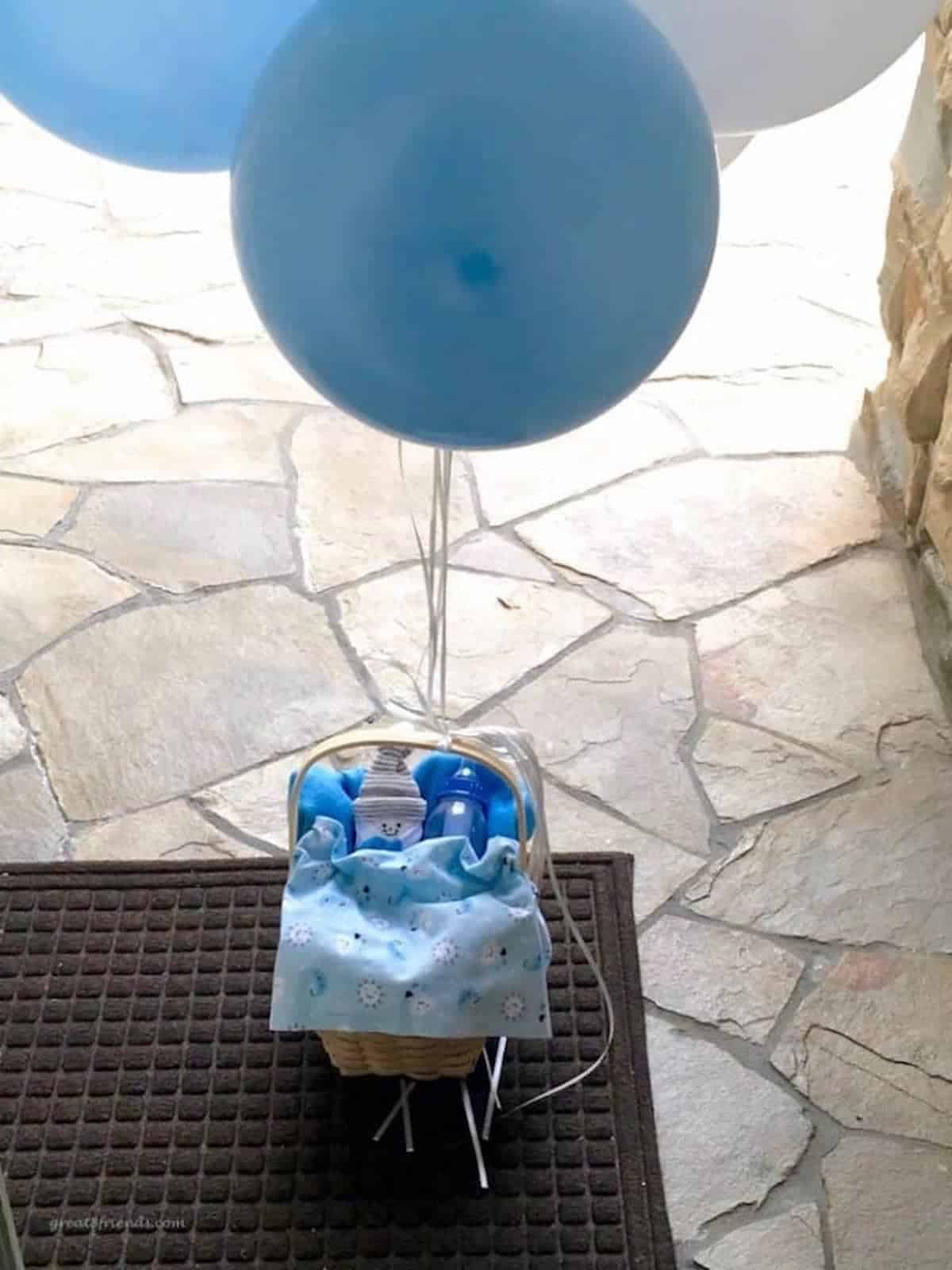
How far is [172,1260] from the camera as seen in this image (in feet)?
5.04

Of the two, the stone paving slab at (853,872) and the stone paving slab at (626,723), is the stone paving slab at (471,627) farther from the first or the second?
the stone paving slab at (853,872)

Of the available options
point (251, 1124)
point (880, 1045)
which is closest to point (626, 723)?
point (880, 1045)

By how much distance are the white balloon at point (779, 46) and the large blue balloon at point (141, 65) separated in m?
0.32

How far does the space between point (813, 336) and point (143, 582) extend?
4.87 feet

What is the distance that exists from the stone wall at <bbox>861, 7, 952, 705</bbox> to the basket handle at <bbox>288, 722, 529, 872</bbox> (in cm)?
95

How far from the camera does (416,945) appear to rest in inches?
58.6

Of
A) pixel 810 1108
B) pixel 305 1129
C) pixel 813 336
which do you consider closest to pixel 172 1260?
pixel 305 1129

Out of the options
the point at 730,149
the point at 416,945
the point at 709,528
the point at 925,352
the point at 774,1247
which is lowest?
the point at 774,1247

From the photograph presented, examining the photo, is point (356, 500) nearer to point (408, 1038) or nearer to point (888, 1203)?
point (408, 1038)

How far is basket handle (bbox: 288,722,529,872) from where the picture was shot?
58.7 inches

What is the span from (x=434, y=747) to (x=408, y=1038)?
0.31 metres

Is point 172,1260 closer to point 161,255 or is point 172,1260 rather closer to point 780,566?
point 780,566

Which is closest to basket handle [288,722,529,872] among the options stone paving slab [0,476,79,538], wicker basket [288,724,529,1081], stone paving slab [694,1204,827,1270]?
wicker basket [288,724,529,1081]

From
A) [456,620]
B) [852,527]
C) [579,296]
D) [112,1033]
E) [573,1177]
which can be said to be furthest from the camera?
[852,527]
